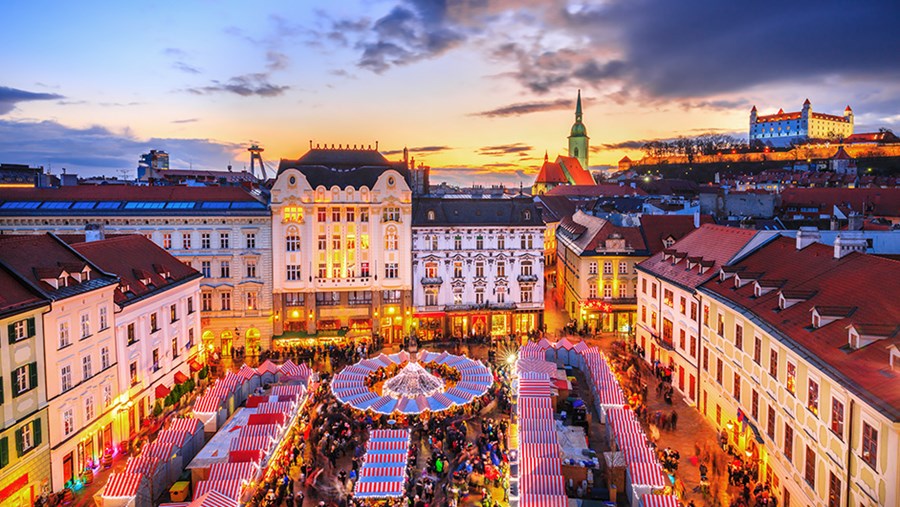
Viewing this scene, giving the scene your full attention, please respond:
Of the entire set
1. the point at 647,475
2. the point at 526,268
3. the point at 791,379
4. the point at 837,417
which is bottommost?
the point at 647,475

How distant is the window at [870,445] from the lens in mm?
18031

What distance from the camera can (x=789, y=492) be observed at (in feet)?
79.2

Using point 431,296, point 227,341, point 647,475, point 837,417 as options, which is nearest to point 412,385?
point 647,475

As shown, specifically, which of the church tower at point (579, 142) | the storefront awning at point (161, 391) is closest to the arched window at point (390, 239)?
the storefront awning at point (161, 391)

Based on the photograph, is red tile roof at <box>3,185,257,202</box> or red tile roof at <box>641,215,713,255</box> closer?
red tile roof at <box>3,185,257,202</box>

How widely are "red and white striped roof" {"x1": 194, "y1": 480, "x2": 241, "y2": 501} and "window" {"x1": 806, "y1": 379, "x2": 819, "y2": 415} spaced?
876 inches

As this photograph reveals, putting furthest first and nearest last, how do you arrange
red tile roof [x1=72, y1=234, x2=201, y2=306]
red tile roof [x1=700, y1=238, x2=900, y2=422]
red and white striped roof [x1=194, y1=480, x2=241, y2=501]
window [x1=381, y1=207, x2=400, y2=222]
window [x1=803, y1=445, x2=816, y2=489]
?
1. window [x1=381, y1=207, x2=400, y2=222]
2. red tile roof [x1=72, y1=234, x2=201, y2=306]
3. red and white striped roof [x1=194, y1=480, x2=241, y2=501]
4. window [x1=803, y1=445, x2=816, y2=489]
5. red tile roof [x1=700, y1=238, x2=900, y2=422]

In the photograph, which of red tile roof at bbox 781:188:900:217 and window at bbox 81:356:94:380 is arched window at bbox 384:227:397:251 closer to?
window at bbox 81:356:94:380

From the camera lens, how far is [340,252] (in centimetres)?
5109

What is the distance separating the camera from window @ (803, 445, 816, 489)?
72.6 ft

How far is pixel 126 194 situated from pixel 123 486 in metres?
35.2

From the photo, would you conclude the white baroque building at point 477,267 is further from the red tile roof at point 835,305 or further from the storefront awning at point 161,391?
the storefront awning at point 161,391

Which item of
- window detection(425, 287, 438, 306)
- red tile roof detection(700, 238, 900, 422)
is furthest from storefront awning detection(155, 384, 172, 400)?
red tile roof detection(700, 238, 900, 422)

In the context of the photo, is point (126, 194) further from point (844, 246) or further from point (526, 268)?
point (844, 246)
